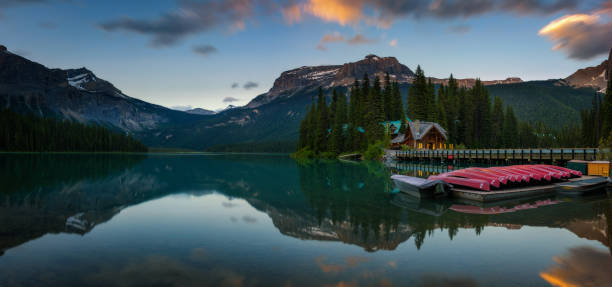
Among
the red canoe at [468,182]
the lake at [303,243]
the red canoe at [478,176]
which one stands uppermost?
the red canoe at [478,176]

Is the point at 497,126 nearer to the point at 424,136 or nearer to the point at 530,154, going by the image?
the point at 424,136

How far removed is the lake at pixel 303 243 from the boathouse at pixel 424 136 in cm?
5907

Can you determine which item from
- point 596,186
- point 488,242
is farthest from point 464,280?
point 596,186

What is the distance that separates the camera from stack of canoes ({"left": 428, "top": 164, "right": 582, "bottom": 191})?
69.2ft

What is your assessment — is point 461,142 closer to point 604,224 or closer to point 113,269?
point 604,224

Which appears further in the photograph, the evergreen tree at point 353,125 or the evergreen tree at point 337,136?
the evergreen tree at point 337,136

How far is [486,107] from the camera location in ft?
296

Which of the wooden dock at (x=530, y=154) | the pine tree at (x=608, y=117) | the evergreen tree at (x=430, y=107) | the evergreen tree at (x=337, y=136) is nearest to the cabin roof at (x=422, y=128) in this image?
the evergreen tree at (x=430, y=107)

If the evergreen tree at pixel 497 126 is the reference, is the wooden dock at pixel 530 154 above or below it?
below

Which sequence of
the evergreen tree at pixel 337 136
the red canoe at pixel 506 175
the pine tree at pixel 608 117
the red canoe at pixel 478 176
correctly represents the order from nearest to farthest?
1. the red canoe at pixel 478 176
2. the red canoe at pixel 506 175
3. the pine tree at pixel 608 117
4. the evergreen tree at pixel 337 136

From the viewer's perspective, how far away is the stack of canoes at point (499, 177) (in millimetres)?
21094

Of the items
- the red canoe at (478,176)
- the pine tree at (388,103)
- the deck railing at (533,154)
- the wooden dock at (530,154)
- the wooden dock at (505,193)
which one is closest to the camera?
the wooden dock at (505,193)

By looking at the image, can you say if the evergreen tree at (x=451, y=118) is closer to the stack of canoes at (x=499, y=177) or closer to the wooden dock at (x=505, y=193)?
the stack of canoes at (x=499, y=177)

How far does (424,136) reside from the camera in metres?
78.0
